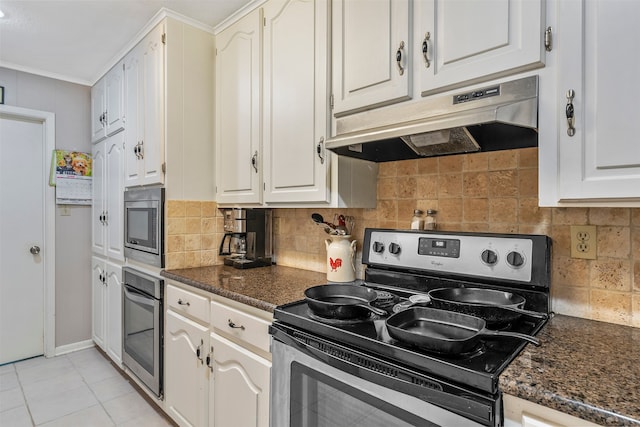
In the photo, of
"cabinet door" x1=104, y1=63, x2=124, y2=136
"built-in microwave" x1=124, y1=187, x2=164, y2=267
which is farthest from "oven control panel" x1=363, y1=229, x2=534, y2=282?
"cabinet door" x1=104, y1=63, x2=124, y2=136

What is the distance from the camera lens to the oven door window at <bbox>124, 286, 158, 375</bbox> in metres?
2.12

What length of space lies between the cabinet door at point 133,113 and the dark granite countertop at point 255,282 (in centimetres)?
85

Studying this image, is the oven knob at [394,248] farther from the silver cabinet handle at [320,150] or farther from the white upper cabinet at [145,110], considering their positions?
the white upper cabinet at [145,110]

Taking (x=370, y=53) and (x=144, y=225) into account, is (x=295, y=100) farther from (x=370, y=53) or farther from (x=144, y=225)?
(x=144, y=225)

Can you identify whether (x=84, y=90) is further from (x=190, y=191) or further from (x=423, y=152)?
(x=423, y=152)

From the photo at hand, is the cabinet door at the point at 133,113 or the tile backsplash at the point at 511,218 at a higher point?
the cabinet door at the point at 133,113

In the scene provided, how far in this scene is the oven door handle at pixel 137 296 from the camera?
84.0 inches

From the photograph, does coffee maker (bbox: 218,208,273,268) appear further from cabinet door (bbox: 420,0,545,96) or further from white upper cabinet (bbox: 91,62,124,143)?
cabinet door (bbox: 420,0,545,96)

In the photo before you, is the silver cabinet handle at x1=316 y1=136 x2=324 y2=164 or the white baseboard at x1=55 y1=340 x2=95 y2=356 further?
the white baseboard at x1=55 y1=340 x2=95 y2=356

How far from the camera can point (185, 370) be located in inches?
72.9

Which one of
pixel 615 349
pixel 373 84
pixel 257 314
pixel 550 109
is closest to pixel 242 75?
pixel 373 84

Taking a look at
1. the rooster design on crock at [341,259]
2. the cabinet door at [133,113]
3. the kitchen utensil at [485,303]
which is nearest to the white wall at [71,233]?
the cabinet door at [133,113]

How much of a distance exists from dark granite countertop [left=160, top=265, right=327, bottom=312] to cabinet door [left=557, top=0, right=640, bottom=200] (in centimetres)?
102

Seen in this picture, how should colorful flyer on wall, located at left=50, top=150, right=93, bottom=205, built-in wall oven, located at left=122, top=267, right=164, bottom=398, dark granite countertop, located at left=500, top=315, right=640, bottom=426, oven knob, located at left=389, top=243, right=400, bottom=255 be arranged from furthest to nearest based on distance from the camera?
colorful flyer on wall, located at left=50, top=150, right=93, bottom=205 → built-in wall oven, located at left=122, top=267, right=164, bottom=398 → oven knob, located at left=389, top=243, right=400, bottom=255 → dark granite countertop, located at left=500, top=315, right=640, bottom=426
